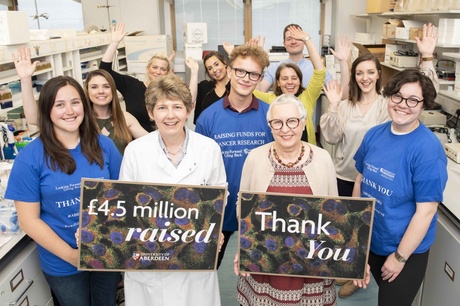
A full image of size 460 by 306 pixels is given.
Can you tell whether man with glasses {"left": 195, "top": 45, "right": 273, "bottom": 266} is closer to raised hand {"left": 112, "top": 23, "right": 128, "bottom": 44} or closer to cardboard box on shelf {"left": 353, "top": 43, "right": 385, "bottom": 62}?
raised hand {"left": 112, "top": 23, "right": 128, "bottom": 44}

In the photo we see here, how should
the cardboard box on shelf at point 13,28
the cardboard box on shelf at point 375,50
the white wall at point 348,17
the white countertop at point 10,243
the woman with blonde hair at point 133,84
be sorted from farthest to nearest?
the white wall at point 348,17 → the cardboard box on shelf at point 375,50 → the woman with blonde hair at point 133,84 → the cardboard box on shelf at point 13,28 → the white countertop at point 10,243

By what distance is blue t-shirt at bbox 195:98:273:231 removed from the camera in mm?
1974

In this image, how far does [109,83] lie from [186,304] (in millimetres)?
1236

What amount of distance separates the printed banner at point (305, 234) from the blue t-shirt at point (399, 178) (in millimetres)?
218

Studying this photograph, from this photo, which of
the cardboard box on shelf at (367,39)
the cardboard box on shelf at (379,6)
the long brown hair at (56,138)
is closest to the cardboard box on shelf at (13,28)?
the long brown hair at (56,138)

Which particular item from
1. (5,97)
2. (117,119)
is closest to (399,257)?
(117,119)

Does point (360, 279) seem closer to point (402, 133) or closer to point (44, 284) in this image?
point (402, 133)

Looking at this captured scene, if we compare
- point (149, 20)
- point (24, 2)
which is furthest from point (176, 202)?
point (24, 2)

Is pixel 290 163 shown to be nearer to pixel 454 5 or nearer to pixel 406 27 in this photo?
pixel 454 5

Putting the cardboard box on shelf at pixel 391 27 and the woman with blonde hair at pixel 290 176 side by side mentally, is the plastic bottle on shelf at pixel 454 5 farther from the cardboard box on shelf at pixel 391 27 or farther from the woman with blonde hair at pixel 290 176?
the woman with blonde hair at pixel 290 176

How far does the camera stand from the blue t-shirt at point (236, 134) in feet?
6.48

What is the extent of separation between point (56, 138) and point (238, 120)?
0.82m

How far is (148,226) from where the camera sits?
1.49 metres

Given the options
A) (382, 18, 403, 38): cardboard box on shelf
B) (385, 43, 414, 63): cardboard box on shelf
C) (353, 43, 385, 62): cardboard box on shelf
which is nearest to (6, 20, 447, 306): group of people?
(385, 43, 414, 63): cardboard box on shelf
